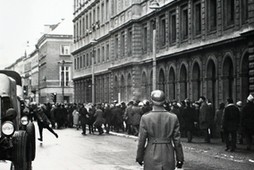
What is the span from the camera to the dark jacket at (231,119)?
21.7 metres

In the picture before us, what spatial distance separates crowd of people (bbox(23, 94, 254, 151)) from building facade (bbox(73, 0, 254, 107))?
2.13 metres

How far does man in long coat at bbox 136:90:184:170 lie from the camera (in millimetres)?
8859

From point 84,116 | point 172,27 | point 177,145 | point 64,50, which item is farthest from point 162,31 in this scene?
point 64,50

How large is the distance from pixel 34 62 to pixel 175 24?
280ft

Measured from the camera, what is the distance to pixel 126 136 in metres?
32.4

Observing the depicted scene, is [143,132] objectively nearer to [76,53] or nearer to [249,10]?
[249,10]

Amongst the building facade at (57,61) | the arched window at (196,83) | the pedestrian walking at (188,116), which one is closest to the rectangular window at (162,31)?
the arched window at (196,83)

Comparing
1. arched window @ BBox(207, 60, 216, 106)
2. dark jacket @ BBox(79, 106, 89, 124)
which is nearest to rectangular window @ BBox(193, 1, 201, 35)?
arched window @ BBox(207, 60, 216, 106)

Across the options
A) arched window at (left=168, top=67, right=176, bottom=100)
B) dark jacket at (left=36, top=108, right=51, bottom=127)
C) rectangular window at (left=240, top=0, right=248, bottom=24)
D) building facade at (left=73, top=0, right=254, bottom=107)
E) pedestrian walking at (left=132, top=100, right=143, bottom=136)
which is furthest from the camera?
arched window at (left=168, top=67, right=176, bottom=100)

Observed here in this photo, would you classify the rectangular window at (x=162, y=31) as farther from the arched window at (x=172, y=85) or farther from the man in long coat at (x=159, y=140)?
the man in long coat at (x=159, y=140)

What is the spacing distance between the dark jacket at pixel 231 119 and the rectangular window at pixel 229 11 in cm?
1046

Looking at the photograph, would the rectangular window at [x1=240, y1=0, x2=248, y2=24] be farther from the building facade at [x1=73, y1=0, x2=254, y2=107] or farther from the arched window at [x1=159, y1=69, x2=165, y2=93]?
the arched window at [x1=159, y1=69, x2=165, y2=93]

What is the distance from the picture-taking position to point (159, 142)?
8.95 meters

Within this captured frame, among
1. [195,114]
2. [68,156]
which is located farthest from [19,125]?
[195,114]
